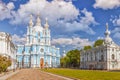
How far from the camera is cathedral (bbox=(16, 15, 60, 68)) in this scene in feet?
484

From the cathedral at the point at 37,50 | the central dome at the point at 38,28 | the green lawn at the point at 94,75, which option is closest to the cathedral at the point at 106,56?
the cathedral at the point at 37,50

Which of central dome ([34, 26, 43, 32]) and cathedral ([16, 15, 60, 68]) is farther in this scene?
central dome ([34, 26, 43, 32])

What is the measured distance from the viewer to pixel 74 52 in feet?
517

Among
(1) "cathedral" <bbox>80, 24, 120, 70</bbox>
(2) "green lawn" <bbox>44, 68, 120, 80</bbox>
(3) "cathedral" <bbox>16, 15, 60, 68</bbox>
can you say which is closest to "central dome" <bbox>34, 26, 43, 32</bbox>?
(3) "cathedral" <bbox>16, 15, 60, 68</bbox>

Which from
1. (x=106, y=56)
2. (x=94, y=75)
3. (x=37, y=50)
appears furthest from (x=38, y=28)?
(x=94, y=75)

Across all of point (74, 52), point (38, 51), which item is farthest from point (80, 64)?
point (38, 51)

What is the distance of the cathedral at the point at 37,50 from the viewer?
147625 millimetres

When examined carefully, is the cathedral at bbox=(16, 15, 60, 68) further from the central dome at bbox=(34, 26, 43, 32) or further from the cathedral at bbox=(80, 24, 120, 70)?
the cathedral at bbox=(80, 24, 120, 70)

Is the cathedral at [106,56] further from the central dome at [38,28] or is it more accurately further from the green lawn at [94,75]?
the green lawn at [94,75]

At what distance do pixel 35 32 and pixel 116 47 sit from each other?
61.7m

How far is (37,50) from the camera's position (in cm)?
14850

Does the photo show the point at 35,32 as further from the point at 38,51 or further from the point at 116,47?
the point at 116,47

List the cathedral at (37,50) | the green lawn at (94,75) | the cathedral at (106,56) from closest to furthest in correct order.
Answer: the green lawn at (94,75) → the cathedral at (106,56) → the cathedral at (37,50)

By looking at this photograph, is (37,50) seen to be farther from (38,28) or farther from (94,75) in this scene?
(94,75)
